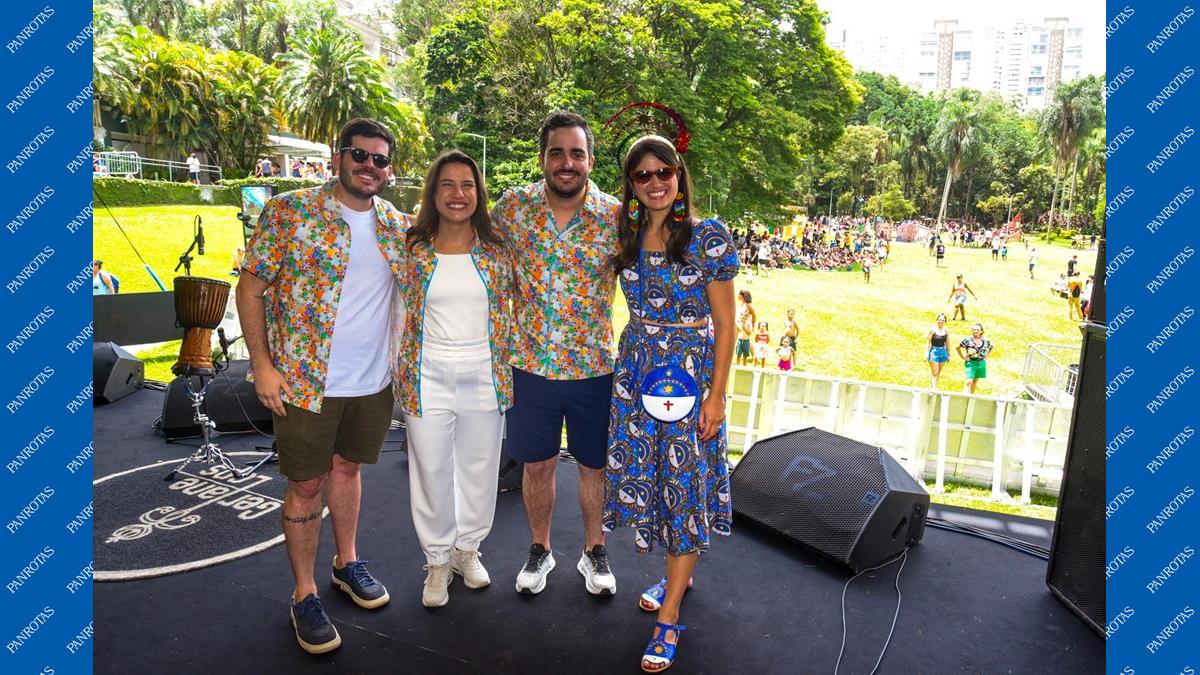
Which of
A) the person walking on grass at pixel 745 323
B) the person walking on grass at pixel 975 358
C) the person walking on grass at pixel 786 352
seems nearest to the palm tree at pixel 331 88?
the person walking on grass at pixel 745 323

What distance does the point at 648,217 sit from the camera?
1.82m

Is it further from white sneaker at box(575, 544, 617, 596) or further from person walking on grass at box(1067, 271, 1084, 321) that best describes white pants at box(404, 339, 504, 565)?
person walking on grass at box(1067, 271, 1084, 321)

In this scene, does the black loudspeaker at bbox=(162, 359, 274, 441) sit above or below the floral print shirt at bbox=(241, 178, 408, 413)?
below

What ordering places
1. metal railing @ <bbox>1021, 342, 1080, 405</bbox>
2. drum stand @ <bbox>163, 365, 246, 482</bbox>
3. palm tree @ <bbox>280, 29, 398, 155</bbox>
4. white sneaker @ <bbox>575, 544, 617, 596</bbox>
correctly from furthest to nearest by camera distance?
palm tree @ <bbox>280, 29, 398, 155</bbox>
metal railing @ <bbox>1021, 342, 1080, 405</bbox>
drum stand @ <bbox>163, 365, 246, 482</bbox>
white sneaker @ <bbox>575, 544, 617, 596</bbox>

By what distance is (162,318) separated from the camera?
555cm

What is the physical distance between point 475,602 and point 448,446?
1.77 feet

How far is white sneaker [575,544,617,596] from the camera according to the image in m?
2.20

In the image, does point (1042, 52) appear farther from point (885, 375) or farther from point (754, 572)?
point (754, 572)

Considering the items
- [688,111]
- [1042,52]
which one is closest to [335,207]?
[688,111]

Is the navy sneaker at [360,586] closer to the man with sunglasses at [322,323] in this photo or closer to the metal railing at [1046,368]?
the man with sunglasses at [322,323]

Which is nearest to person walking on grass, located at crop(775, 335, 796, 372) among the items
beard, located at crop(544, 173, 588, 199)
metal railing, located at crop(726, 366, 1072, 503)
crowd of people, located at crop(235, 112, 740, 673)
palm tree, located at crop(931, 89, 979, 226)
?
metal railing, located at crop(726, 366, 1072, 503)

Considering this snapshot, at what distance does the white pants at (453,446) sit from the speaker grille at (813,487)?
3.70 feet

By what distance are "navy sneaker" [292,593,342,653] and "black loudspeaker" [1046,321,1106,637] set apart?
2.29m

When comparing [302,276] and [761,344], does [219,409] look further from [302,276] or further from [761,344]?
[761,344]
